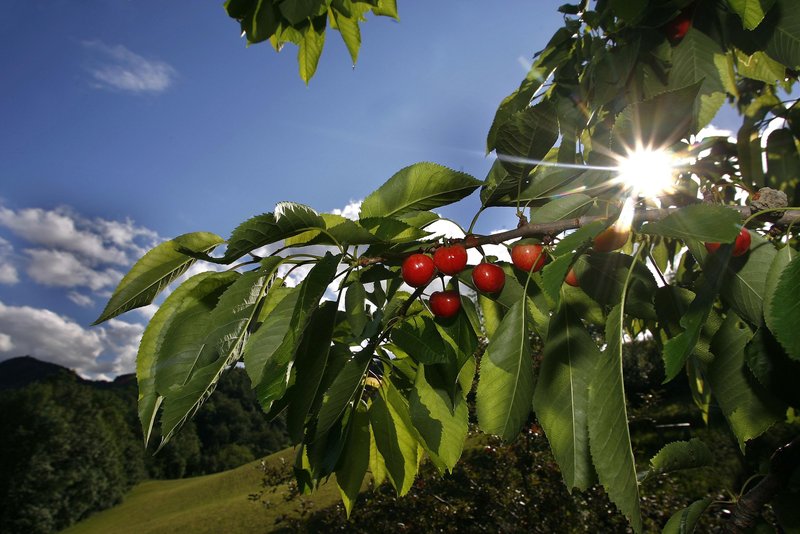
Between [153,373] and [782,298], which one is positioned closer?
[782,298]

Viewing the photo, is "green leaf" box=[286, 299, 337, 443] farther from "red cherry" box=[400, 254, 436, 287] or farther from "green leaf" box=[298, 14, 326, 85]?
"green leaf" box=[298, 14, 326, 85]

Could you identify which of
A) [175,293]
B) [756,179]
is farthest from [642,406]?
[175,293]

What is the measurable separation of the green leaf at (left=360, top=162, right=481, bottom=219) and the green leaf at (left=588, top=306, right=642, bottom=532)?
Answer: 1.55 feet

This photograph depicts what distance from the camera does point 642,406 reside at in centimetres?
594

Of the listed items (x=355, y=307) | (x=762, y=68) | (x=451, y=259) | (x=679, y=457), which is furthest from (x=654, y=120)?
(x=762, y=68)

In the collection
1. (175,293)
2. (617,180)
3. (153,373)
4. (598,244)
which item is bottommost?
(153,373)

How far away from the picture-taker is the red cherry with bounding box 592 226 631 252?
909mm

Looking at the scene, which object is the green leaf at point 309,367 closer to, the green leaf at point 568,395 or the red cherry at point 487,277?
the red cherry at point 487,277

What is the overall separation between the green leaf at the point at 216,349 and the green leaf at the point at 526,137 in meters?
0.55

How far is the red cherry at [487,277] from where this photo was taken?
102cm

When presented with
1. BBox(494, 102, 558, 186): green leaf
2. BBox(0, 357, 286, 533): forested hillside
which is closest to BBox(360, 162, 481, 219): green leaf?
BBox(494, 102, 558, 186): green leaf

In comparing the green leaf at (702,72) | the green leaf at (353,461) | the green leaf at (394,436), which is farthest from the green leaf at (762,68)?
the green leaf at (353,461)

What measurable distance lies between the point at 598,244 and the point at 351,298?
1.73 ft

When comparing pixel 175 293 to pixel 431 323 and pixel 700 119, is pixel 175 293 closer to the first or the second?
→ pixel 431 323
